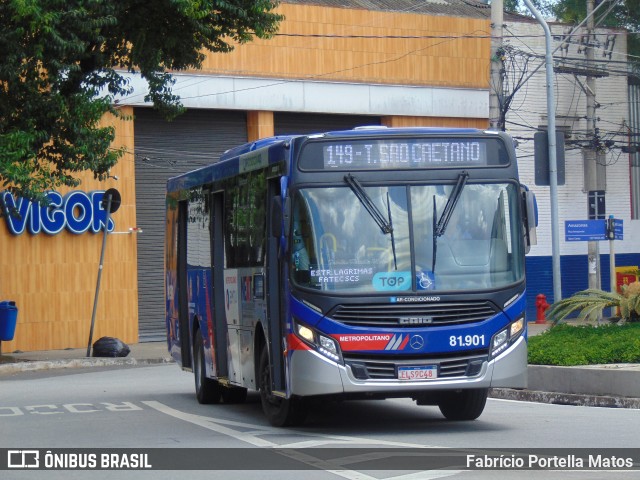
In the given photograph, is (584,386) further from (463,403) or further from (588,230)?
(588,230)

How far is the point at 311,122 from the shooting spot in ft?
124

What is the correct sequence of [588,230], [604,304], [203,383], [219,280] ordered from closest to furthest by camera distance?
[219,280] < [203,383] < [604,304] < [588,230]

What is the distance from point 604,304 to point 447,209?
25.1 feet

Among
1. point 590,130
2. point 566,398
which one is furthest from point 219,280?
point 590,130

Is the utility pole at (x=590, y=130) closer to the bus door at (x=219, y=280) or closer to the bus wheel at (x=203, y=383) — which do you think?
the bus wheel at (x=203, y=383)

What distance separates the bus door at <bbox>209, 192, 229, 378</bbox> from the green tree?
239 inches

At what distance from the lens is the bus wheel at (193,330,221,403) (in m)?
17.6

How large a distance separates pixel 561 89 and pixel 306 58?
350 inches

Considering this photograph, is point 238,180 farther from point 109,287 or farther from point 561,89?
point 561,89

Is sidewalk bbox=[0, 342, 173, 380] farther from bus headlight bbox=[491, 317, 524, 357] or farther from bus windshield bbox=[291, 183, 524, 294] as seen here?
bus headlight bbox=[491, 317, 524, 357]

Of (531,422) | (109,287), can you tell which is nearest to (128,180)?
(109,287)

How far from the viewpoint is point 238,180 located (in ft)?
49.9

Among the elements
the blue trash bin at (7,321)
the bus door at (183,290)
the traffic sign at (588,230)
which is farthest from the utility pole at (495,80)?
the bus door at (183,290)

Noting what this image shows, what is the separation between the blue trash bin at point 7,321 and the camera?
28.9 m
